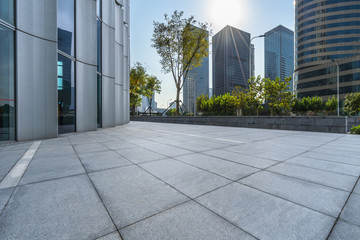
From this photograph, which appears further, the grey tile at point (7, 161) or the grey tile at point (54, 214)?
the grey tile at point (7, 161)

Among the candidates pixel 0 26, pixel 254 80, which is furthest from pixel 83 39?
pixel 254 80

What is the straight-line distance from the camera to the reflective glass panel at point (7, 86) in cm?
627

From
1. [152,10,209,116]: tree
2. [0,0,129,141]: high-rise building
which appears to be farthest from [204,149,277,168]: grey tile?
[152,10,209,116]: tree

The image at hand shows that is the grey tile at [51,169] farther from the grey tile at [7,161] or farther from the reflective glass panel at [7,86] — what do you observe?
the reflective glass panel at [7,86]

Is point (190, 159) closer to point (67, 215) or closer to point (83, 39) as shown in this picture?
point (67, 215)

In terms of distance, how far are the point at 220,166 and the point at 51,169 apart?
11.2 feet

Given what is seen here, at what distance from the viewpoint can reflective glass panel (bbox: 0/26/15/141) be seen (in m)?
6.27

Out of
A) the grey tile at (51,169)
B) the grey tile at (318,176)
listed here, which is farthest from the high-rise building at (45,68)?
the grey tile at (318,176)

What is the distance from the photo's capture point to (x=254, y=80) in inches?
1214

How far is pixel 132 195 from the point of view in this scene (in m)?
2.34

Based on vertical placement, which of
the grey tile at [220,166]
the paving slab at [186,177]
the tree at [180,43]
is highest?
the tree at [180,43]

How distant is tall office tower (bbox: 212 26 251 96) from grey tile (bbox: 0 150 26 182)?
327ft

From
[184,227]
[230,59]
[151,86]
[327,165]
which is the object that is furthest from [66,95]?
[230,59]

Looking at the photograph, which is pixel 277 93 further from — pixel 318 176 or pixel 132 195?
pixel 132 195
